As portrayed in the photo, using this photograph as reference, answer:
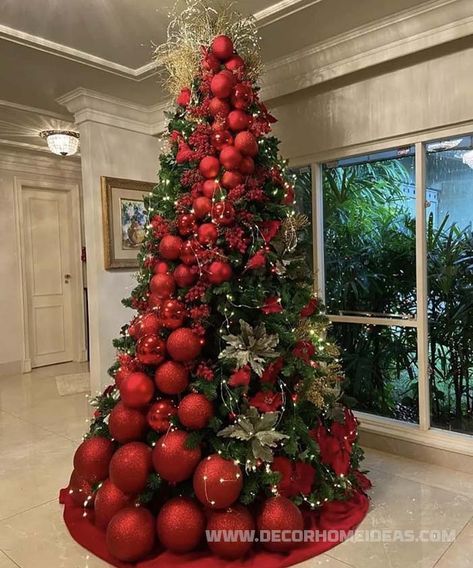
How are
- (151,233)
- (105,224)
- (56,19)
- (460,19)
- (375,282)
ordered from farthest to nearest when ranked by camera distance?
(105,224) → (375,282) → (56,19) → (460,19) → (151,233)

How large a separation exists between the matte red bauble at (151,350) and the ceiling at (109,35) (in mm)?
1702

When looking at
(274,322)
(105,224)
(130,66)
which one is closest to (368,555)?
(274,322)

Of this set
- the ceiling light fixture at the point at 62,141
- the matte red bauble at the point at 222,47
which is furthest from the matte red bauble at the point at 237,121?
the ceiling light fixture at the point at 62,141

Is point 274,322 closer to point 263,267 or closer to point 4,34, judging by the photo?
point 263,267

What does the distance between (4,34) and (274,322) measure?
2.19 meters

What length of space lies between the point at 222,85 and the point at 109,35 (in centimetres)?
106

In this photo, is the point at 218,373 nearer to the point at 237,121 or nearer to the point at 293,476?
the point at 293,476

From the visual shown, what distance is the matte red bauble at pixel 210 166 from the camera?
2.07 meters

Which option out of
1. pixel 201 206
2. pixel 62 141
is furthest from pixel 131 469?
pixel 62 141

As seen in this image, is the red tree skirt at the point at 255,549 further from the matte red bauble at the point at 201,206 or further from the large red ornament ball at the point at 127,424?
the matte red bauble at the point at 201,206

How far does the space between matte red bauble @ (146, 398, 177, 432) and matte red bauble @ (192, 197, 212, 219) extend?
0.83m

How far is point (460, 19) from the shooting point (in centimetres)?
236

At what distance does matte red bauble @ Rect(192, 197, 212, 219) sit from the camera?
80.8 inches

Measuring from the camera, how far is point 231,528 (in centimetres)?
184
